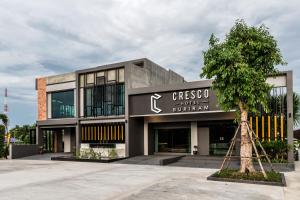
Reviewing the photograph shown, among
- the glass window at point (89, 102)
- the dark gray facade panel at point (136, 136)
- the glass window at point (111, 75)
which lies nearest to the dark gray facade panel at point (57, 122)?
the glass window at point (89, 102)

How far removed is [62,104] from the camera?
28453 millimetres

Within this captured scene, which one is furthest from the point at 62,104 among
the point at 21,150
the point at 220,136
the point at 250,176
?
the point at 250,176

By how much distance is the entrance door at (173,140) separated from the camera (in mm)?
23891

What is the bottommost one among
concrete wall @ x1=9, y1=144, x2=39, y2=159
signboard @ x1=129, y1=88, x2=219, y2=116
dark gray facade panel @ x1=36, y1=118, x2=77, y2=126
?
concrete wall @ x1=9, y1=144, x2=39, y2=159

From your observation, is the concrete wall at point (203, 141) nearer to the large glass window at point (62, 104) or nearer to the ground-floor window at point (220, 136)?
the ground-floor window at point (220, 136)

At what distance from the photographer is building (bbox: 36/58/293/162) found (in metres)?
21.1

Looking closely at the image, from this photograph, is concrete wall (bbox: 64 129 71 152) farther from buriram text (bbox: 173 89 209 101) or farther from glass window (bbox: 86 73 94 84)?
buriram text (bbox: 173 89 209 101)

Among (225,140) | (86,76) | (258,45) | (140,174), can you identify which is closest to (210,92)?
(225,140)

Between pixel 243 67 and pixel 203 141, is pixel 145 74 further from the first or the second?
pixel 243 67

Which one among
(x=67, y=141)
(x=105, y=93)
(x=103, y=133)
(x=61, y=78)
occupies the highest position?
(x=61, y=78)

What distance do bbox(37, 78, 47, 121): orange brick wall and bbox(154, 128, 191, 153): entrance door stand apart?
12.9 metres

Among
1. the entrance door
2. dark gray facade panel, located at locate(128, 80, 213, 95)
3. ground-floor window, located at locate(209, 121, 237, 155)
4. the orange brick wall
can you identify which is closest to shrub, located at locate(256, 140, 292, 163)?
ground-floor window, located at locate(209, 121, 237, 155)

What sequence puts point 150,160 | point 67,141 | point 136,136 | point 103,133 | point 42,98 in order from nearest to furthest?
point 150,160, point 136,136, point 103,133, point 42,98, point 67,141

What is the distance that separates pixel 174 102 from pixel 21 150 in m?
16.6
